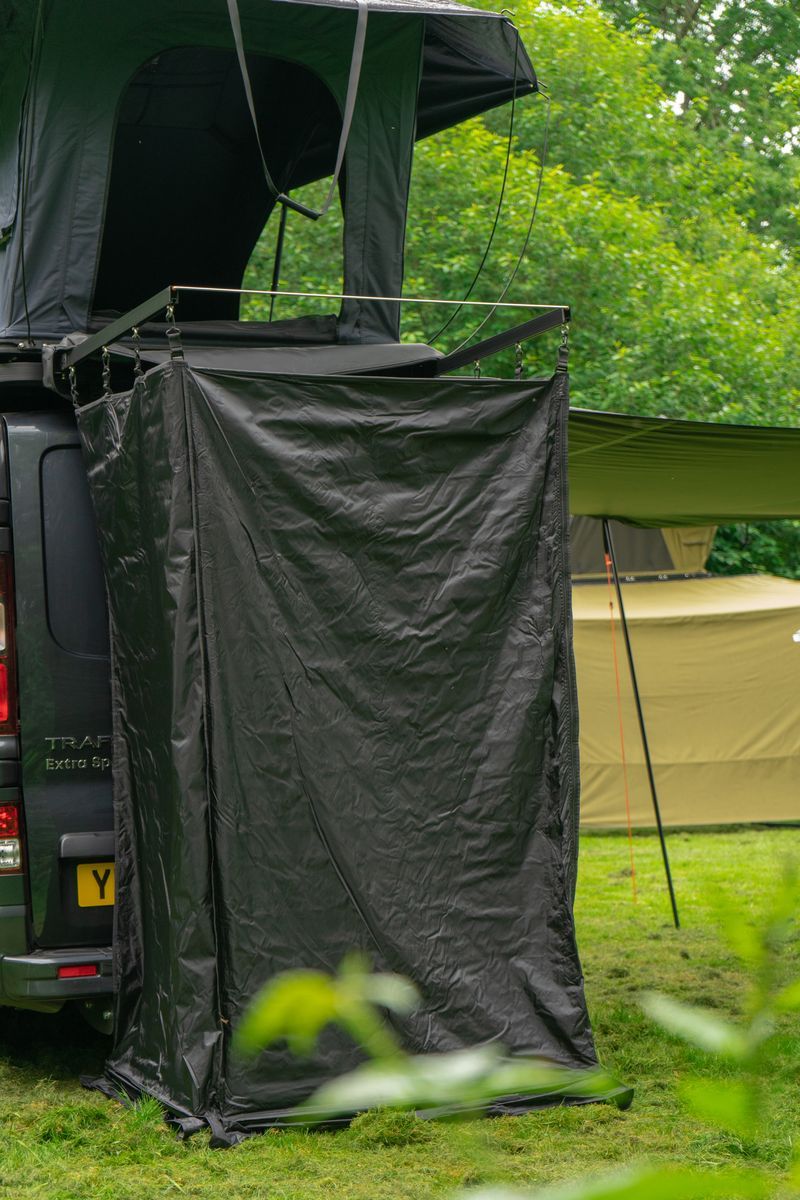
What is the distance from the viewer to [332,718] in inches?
163

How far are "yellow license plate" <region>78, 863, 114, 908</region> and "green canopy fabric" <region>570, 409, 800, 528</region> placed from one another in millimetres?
2245

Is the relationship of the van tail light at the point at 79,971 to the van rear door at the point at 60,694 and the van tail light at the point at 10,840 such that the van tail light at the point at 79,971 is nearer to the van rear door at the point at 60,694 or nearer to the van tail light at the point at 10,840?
the van rear door at the point at 60,694

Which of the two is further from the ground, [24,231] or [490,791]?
[24,231]

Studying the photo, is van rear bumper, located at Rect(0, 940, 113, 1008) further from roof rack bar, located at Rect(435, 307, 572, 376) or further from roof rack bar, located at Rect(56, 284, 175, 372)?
roof rack bar, located at Rect(435, 307, 572, 376)

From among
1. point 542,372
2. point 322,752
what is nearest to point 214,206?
point 322,752

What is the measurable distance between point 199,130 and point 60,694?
2859 millimetres

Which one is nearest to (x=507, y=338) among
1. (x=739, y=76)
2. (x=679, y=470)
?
(x=679, y=470)

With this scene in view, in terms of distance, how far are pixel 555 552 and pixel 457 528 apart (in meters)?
0.34

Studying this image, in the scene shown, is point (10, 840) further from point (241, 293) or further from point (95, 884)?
point (241, 293)

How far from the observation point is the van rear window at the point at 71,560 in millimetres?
4621

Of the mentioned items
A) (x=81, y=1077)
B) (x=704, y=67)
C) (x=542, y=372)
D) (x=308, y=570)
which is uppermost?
(x=704, y=67)

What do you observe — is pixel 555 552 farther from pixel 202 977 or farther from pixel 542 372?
pixel 542 372

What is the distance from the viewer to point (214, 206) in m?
6.45

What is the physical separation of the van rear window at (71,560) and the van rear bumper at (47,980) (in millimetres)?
937
